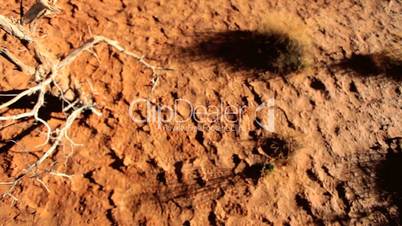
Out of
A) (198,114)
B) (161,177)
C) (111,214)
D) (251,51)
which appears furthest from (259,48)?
(111,214)

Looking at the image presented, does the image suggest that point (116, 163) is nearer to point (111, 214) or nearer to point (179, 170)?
point (111, 214)

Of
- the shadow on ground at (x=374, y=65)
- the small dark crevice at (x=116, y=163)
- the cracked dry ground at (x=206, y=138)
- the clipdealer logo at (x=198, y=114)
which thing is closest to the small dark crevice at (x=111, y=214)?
the cracked dry ground at (x=206, y=138)

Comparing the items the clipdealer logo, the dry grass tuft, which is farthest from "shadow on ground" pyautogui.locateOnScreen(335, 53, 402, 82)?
the clipdealer logo

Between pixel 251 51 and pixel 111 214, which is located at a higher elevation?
pixel 251 51

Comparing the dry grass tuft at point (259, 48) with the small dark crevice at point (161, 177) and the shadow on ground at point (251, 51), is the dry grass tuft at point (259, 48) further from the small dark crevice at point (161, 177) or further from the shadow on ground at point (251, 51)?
the small dark crevice at point (161, 177)

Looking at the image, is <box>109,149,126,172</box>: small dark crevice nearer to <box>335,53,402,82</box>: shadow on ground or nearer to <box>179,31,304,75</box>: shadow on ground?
<box>179,31,304,75</box>: shadow on ground

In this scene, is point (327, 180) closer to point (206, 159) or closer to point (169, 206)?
point (206, 159)

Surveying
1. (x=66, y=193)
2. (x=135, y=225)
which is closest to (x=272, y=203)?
(x=135, y=225)

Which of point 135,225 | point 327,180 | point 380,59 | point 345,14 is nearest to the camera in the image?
point 135,225
